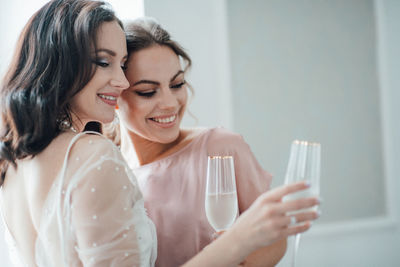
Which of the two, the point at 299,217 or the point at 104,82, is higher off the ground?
the point at 104,82

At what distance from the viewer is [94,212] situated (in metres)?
0.97

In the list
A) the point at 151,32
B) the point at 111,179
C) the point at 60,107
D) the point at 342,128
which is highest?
the point at 151,32

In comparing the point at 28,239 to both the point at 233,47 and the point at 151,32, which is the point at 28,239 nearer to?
the point at 151,32

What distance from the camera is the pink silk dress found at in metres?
1.55

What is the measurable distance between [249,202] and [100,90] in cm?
72

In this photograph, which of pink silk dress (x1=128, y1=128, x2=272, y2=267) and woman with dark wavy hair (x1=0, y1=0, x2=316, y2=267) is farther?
pink silk dress (x1=128, y1=128, x2=272, y2=267)

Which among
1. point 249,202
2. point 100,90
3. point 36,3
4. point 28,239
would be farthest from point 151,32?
point 36,3

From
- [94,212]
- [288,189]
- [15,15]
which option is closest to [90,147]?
[94,212]

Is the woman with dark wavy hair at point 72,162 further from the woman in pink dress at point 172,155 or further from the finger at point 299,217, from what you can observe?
the woman in pink dress at point 172,155

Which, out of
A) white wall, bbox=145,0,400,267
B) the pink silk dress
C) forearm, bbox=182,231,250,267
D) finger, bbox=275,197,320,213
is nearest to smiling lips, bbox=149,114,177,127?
the pink silk dress

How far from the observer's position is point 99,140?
105cm

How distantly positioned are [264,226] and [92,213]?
406mm

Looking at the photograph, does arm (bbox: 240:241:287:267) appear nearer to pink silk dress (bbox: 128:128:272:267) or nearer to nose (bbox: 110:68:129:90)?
pink silk dress (bbox: 128:128:272:267)

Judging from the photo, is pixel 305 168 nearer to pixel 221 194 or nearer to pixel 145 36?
pixel 221 194
